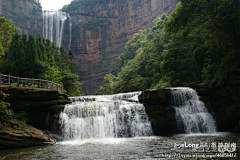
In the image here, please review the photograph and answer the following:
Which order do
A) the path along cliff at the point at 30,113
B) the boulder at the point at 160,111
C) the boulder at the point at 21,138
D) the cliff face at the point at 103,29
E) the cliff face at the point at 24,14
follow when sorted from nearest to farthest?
the boulder at the point at 21,138 < the path along cliff at the point at 30,113 < the boulder at the point at 160,111 < the cliff face at the point at 24,14 < the cliff face at the point at 103,29

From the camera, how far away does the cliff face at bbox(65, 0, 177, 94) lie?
2391 inches

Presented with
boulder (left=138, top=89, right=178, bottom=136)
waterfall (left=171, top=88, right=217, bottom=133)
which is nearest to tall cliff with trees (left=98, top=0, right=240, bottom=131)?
waterfall (left=171, top=88, right=217, bottom=133)

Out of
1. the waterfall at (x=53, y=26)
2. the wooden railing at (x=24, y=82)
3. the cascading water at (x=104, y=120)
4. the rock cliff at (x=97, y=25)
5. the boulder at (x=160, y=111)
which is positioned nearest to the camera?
the cascading water at (x=104, y=120)

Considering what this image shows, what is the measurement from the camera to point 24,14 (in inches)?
2443

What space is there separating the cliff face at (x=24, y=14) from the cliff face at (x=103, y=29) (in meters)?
11.3

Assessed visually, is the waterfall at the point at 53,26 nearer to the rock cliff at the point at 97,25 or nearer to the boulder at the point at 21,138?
the rock cliff at the point at 97,25

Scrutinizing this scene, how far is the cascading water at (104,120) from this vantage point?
13418mm

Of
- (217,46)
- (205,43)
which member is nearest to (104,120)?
(205,43)

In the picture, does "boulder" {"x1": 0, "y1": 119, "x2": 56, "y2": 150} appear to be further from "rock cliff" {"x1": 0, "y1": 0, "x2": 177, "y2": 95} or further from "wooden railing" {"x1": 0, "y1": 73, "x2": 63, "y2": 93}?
"rock cliff" {"x1": 0, "y1": 0, "x2": 177, "y2": 95}

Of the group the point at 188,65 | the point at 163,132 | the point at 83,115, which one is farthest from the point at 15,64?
the point at 188,65

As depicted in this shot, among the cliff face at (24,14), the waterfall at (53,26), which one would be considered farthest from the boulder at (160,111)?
the cliff face at (24,14)

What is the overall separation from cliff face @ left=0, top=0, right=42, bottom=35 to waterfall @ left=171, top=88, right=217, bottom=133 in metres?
57.1

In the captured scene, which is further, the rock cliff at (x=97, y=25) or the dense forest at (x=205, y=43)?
the rock cliff at (x=97, y=25)

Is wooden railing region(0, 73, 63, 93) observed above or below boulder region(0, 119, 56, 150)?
above
